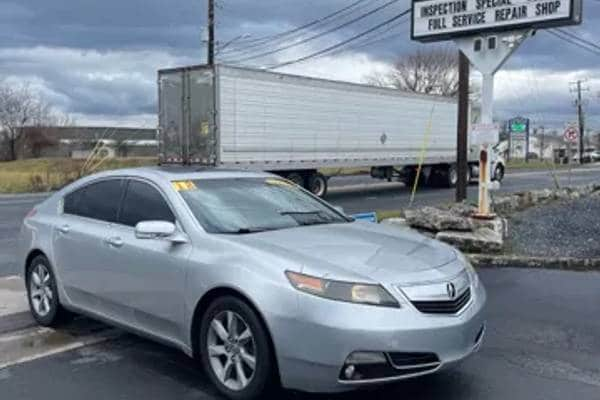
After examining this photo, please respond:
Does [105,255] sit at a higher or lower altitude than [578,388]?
higher

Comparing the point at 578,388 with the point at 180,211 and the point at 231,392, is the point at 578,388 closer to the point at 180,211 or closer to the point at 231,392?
the point at 231,392

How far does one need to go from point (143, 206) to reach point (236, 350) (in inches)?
64.0

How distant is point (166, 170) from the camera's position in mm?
6199

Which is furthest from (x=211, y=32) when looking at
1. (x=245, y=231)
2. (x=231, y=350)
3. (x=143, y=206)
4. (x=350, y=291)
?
(x=350, y=291)

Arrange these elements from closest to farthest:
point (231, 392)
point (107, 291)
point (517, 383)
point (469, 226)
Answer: point (231, 392)
point (517, 383)
point (107, 291)
point (469, 226)

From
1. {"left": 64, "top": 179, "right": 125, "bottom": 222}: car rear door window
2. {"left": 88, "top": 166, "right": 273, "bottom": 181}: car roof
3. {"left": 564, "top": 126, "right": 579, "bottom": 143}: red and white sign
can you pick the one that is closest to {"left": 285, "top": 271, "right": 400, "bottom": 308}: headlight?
{"left": 88, "top": 166, "right": 273, "bottom": 181}: car roof

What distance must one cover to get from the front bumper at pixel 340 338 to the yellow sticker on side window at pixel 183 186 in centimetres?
165

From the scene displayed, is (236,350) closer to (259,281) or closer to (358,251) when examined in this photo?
(259,281)

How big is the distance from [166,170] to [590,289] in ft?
15.8

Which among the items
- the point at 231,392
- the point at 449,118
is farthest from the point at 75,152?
the point at 231,392

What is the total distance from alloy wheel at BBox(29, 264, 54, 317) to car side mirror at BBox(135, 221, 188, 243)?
6.14ft

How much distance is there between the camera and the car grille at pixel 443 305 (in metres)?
4.43

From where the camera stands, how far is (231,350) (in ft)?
15.7

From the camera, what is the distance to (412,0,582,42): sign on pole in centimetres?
1149
